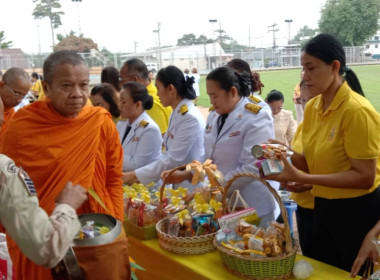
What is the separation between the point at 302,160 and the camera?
2047 millimetres

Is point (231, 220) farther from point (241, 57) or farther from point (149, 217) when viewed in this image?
point (241, 57)

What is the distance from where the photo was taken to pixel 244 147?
2.51m

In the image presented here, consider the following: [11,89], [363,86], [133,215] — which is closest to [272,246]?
[133,215]

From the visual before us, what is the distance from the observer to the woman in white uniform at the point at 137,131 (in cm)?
313

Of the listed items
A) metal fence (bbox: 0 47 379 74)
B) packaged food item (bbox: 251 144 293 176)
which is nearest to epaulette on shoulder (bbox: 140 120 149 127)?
packaged food item (bbox: 251 144 293 176)

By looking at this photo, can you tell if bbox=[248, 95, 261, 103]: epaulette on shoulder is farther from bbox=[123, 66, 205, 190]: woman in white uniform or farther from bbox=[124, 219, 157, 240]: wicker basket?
bbox=[124, 219, 157, 240]: wicker basket

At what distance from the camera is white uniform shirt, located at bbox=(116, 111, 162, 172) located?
3127 mm

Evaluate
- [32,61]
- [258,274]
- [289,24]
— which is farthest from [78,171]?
[289,24]

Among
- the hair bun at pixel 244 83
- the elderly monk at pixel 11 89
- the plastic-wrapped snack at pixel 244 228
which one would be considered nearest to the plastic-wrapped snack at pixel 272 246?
the plastic-wrapped snack at pixel 244 228

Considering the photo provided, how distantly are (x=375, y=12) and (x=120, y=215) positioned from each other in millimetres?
15568

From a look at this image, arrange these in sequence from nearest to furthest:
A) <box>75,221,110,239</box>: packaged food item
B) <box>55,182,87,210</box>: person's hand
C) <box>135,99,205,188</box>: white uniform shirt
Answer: <box>55,182,87,210</box>: person's hand, <box>75,221,110,239</box>: packaged food item, <box>135,99,205,188</box>: white uniform shirt

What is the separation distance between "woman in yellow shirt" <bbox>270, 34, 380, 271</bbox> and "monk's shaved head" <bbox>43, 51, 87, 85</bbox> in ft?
3.41

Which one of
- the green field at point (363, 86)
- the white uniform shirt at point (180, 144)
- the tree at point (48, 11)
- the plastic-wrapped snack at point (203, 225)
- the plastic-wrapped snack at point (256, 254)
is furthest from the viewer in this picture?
the tree at point (48, 11)

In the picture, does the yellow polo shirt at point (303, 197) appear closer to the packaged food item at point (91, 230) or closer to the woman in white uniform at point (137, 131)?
the packaged food item at point (91, 230)
